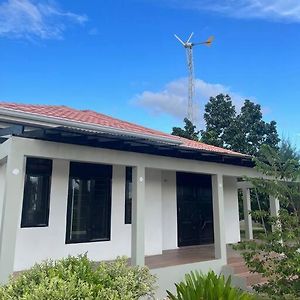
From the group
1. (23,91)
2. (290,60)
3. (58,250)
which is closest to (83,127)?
(58,250)

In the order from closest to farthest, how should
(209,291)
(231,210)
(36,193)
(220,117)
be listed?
(209,291) < (36,193) < (231,210) < (220,117)

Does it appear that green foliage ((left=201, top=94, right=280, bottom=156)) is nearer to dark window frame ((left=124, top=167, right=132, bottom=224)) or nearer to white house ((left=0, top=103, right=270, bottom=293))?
white house ((left=0, top=103, right=270, bottom=293))

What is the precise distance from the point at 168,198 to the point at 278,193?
20.7 feet

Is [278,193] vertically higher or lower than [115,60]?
lower

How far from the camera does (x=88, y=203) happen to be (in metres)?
10.0

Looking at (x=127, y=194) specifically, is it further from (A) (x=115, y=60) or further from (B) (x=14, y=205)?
(A) (x=115, y=60)

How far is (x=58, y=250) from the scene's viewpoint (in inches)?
362

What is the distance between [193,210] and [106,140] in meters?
7.83

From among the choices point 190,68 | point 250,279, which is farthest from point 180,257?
point 190,68

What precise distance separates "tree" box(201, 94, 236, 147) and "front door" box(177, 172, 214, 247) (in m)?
14.5

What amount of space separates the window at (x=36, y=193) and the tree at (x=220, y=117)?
69.2 ft

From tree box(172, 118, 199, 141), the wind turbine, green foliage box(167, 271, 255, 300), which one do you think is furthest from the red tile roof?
the wind turbine

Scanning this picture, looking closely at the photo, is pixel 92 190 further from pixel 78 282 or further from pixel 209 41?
pixel 209 41

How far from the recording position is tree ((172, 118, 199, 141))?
97.3 ft
